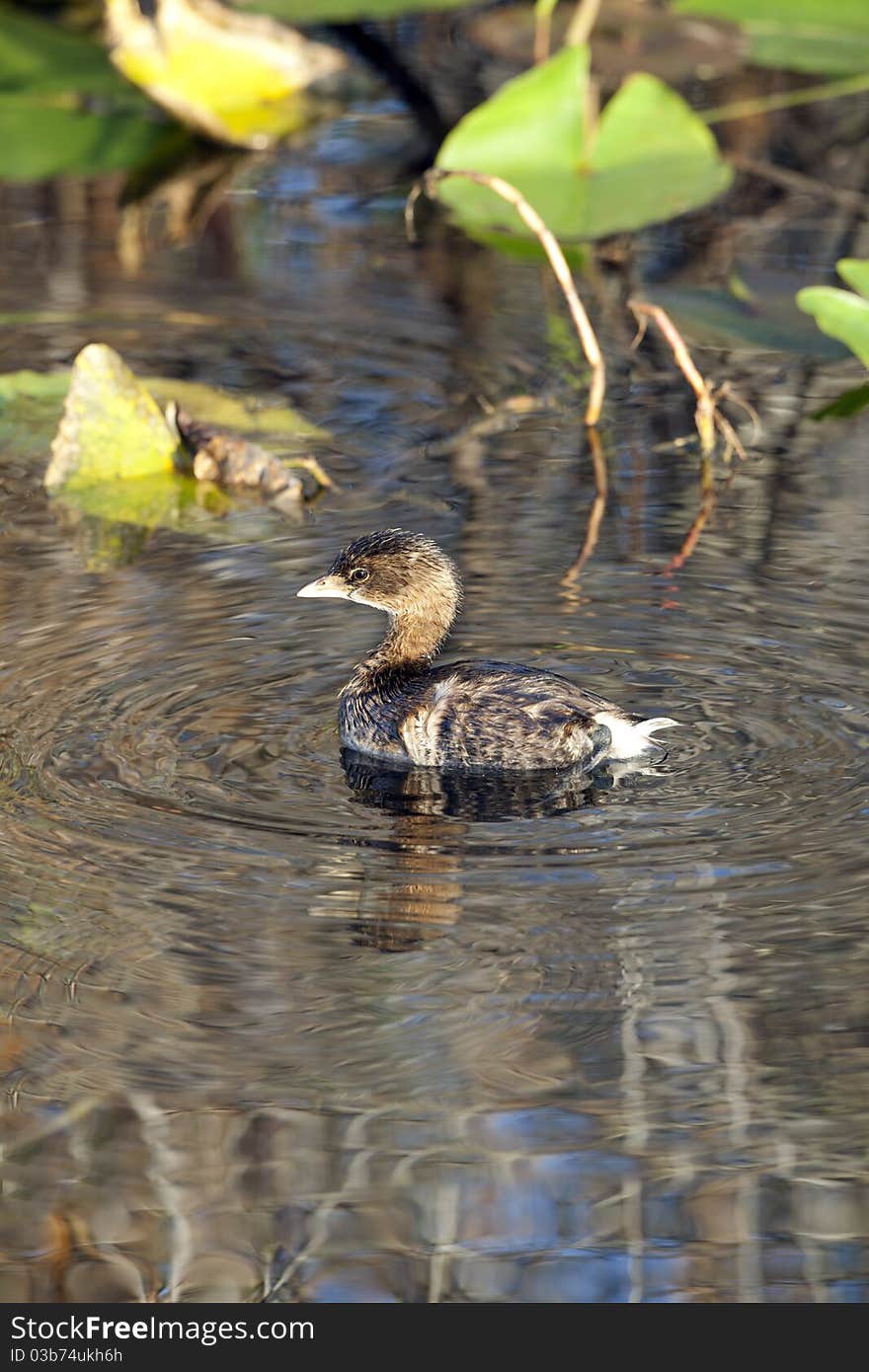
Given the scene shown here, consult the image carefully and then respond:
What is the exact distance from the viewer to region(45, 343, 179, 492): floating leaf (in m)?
8.12

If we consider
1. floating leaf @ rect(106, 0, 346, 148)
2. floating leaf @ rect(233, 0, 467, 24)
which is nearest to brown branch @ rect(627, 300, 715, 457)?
floating leaf @ rect(106, 0, 346, 148)

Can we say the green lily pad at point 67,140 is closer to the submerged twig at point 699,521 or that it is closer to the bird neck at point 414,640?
the submerged twig at point 699,521

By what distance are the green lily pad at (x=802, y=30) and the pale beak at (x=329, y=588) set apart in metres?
7.01

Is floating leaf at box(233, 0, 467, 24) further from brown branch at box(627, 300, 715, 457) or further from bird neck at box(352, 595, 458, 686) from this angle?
bird neck at box(352, 595, 458, 686)

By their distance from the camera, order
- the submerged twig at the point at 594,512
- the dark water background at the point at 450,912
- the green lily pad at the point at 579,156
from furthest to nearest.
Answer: the green lily pad at the point at 579,156 → the submerged twig at the point at 594,512 → the dark water background at the point at 450,912

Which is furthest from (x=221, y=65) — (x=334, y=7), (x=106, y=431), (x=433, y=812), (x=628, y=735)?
(x=433, y=812)

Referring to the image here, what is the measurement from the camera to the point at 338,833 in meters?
5.36

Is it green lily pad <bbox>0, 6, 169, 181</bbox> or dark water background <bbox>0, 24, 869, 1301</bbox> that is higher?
green lily pad <bbox>0, 6, 169, 181</bbox>

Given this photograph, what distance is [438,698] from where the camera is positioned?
597 centimetres

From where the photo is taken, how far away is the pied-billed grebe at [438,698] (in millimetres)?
5758

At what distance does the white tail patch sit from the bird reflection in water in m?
0.06

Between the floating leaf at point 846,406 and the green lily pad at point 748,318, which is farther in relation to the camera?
the green lily pad at point 748,318

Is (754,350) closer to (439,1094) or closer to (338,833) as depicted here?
(338,833)

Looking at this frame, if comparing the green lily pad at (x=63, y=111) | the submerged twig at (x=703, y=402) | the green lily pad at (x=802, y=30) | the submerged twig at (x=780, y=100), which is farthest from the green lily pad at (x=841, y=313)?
the green lily pad at (x=63, y=111)
